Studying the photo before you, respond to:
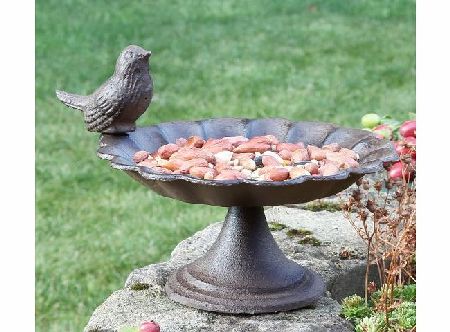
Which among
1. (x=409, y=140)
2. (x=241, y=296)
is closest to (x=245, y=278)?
(x=241, y=296)

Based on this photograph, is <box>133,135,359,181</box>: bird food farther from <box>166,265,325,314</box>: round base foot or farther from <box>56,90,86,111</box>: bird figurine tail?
<box>166,265,325,314</box>: round base foot

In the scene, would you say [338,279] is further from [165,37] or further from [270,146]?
[165,37]

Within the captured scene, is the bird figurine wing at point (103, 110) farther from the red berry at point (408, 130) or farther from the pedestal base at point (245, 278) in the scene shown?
the red berry at point (408, 130)

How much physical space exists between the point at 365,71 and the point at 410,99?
0.60 meters

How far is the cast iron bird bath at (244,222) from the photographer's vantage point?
2219 mm

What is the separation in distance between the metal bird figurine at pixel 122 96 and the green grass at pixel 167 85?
1.33m

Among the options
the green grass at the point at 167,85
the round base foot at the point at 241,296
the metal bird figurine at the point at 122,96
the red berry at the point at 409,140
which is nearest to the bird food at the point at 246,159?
the metal bird figurine at the point at 122,96

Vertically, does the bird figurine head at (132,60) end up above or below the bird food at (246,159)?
above

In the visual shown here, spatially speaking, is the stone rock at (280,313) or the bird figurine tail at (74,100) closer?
the stone rock at (280,313)

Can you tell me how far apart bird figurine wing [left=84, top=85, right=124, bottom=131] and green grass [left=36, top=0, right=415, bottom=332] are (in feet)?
4.33

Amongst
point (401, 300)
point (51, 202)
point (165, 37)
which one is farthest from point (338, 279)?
point (165, 37)

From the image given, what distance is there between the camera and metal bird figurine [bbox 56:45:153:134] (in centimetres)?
244

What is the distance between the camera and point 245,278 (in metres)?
2.47

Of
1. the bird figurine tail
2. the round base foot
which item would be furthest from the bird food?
the round base foot
